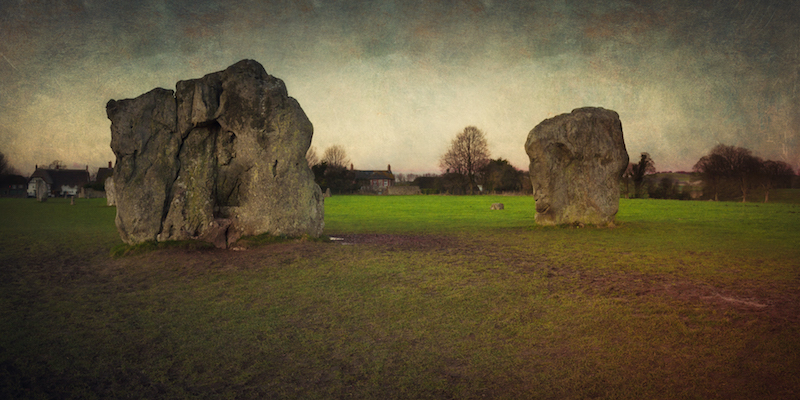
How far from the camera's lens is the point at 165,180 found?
41.1ft

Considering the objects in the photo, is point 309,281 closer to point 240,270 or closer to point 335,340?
point 240,270

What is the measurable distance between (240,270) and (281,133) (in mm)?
4694

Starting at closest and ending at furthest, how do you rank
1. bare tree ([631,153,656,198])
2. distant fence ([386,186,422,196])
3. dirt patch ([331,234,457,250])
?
1. dirt patch ([331,234,457,250])
2. bare tree ([631,153,656,198])
3. distant fence ([386,186,422,196])

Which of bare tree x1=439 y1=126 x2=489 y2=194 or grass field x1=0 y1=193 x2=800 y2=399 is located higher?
bare tree x1=439 y1=126 x2=489 y2=194

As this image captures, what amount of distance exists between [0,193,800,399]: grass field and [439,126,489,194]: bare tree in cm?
5774

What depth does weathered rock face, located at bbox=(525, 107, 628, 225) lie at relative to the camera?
18781 mm

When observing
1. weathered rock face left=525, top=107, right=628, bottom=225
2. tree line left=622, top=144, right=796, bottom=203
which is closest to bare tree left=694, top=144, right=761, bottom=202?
tree line left=622, top=144, right=796, bottom=203

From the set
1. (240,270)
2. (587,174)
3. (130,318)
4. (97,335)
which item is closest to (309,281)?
(240,270)

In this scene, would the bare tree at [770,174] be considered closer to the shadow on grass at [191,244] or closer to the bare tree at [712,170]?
the bare tree at [712,170]

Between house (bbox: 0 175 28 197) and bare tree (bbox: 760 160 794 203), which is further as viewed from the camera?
house (bbox: 0 175 28 197)

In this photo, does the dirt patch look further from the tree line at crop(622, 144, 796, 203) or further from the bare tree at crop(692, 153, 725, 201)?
the bare tree at crop(692, 153, 725, 201)

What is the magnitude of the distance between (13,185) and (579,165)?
93.4m

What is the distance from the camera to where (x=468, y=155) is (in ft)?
230

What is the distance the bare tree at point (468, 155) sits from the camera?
2726 inches
